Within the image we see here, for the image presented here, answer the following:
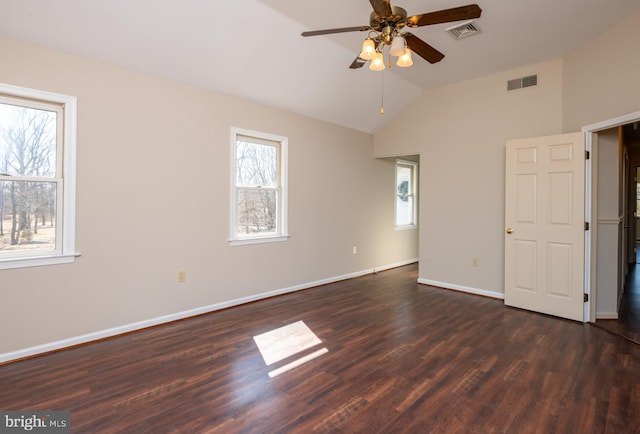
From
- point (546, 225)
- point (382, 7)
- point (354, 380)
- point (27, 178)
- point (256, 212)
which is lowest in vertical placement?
point (354, 380)

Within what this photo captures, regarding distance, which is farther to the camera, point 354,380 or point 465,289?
point 465,289

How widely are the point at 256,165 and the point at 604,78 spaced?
392 centimetres

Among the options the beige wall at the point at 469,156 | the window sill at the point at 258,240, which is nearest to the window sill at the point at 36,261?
the window sill at the point at 258,240

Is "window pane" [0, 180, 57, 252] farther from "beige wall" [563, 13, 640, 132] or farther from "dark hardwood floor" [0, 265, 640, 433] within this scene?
"beige wall" [563, 13, 640, 132]

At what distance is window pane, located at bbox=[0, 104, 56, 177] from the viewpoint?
2.73m

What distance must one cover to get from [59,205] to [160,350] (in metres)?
1.54

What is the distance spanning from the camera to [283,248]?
15.5 ft

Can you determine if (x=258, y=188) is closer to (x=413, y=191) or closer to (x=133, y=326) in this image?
(x=133, y=326)

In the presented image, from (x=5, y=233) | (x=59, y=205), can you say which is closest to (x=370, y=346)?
(x=59, y=205)

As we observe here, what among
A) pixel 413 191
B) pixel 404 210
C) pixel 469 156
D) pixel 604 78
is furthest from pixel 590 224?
pixel 413 191

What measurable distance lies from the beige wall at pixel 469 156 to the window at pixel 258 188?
7.34 ft

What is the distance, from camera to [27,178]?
280cm

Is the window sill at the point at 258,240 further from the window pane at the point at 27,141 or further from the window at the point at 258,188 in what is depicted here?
the window pane at the point at 27,141

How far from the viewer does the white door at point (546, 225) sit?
3676 mm
